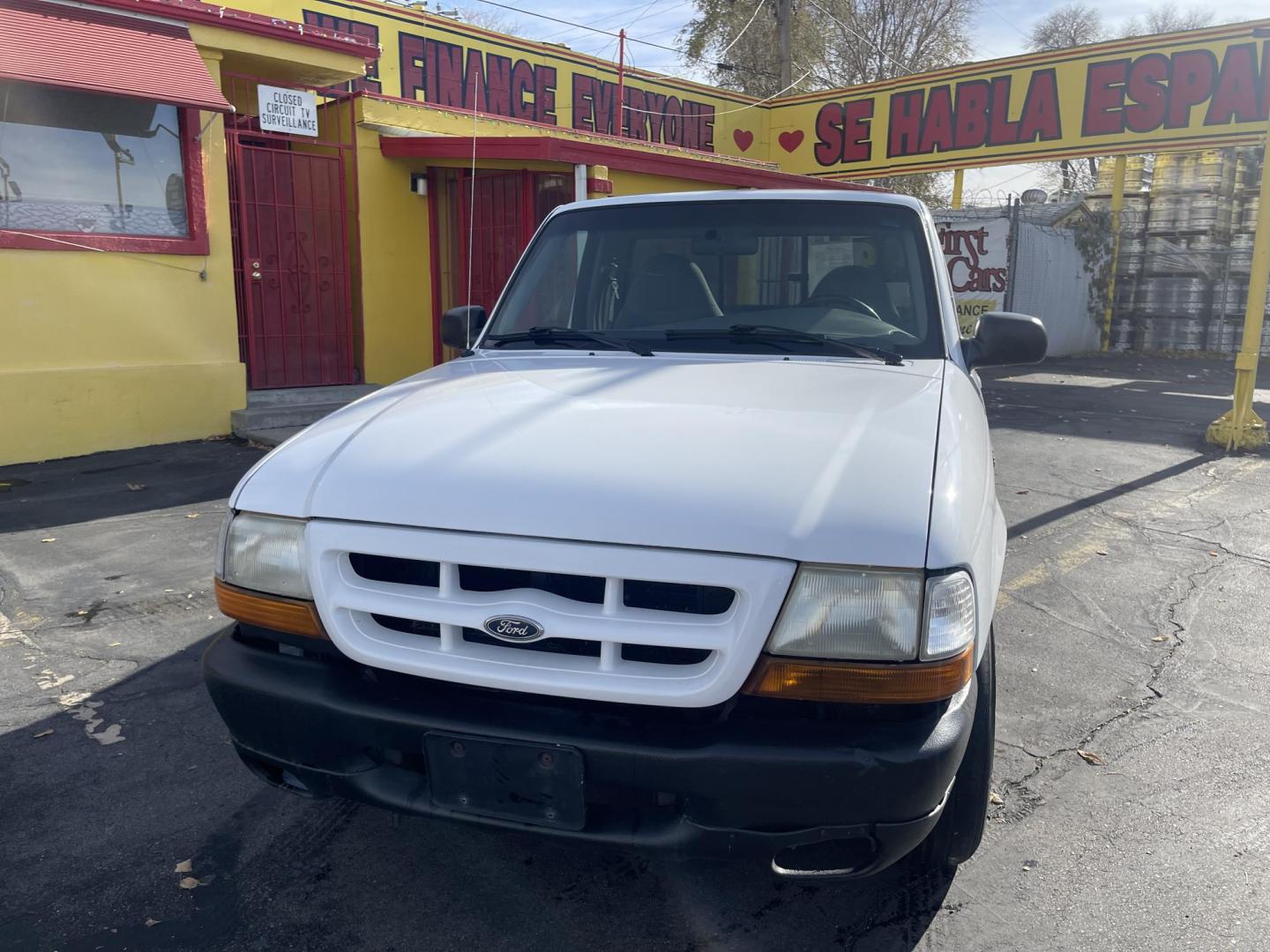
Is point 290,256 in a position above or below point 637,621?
above

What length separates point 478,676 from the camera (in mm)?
1961

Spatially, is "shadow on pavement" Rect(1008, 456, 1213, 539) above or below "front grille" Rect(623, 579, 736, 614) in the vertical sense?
below

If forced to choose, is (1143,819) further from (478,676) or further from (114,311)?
(114,311)

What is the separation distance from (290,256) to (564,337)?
719 centimetres

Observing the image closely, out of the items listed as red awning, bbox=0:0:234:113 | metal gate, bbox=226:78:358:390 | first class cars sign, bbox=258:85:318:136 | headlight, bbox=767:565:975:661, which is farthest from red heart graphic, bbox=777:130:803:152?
headlight, bbox=767:565:975:661

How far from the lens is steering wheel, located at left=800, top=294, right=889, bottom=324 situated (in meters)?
3.26

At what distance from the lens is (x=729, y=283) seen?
3443 millimetres

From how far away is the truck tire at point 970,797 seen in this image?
7.52 ft

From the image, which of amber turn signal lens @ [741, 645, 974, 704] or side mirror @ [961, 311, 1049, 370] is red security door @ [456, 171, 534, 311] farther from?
amber turn signal lens @ [741, 645, 974, 704]

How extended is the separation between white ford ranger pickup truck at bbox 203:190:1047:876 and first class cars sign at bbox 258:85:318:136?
7.49 meters

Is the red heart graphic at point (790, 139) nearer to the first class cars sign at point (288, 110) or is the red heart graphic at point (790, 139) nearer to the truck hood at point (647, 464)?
the first class cars sign at point (288, 110)

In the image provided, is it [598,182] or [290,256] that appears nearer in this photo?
[290,256]

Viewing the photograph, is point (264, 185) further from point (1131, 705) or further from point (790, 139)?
point (790, 139)

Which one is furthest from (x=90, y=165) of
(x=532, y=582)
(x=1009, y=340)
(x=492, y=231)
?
(x=532, y=582)
